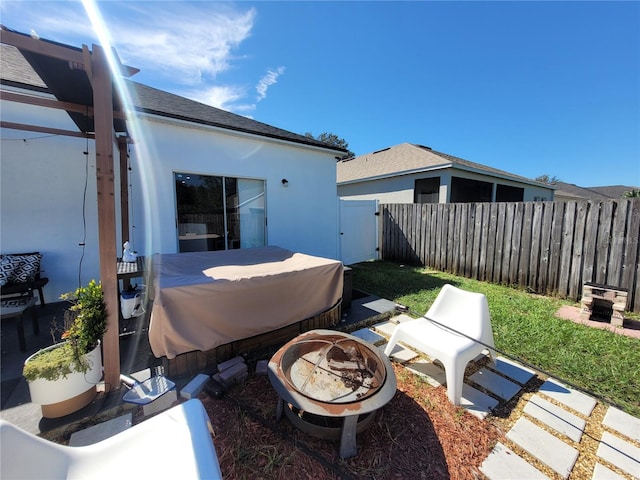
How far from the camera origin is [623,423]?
1955 millimetres

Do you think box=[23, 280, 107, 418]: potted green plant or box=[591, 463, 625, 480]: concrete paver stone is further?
box=[23, 280, 107, 418]: potted green plant

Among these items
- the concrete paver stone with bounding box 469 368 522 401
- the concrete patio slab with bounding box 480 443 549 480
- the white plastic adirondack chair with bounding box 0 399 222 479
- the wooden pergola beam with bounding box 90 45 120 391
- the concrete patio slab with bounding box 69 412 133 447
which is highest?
the wooden pergola beam with bounding box 90 45 120 391

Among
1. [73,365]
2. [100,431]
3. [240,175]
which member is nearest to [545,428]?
[100,431]

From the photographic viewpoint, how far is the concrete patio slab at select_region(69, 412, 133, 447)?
169 cm

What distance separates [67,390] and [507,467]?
127 inches

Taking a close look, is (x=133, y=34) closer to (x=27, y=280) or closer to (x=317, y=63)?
(x=27, y=280)

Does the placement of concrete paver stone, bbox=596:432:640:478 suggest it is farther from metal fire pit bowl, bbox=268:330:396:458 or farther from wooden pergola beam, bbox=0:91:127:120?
wooden pergola beam, bbox=0:91:127:120

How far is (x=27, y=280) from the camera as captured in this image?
3596 mm

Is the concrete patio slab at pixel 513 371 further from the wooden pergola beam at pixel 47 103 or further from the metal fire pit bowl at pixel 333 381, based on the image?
the wooden pergola beam at pixel 47 103

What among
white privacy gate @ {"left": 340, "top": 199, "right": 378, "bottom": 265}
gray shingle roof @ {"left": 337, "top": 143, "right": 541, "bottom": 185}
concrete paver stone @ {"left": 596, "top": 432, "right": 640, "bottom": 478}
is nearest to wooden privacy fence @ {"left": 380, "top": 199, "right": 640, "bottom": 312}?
white privacy gate @ {"left": 340, "top": 199, "right": 378, "bottom": 265}

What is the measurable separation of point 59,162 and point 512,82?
1326 centimetres

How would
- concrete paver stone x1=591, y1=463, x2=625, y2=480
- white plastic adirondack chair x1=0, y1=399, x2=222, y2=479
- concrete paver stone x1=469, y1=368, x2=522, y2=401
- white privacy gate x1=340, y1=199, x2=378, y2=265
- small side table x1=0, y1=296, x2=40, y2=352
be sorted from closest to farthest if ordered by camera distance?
white plastic adirondack chair x1=0, y1=399, x2=222, y2=479 < concrete paver stone x1=591, y1=463, x2=625, y2=480 < concrete paver stone x1=469, y1=368, x2=522, y2=401 < small side table x1=0, y1=296, x2=40, y2=352 < white privacy gate x1=340, y1=199, x2=378, y2=265

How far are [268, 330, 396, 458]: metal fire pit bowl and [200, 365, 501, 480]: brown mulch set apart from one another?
102mm

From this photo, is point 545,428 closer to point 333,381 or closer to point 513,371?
point 513,371
